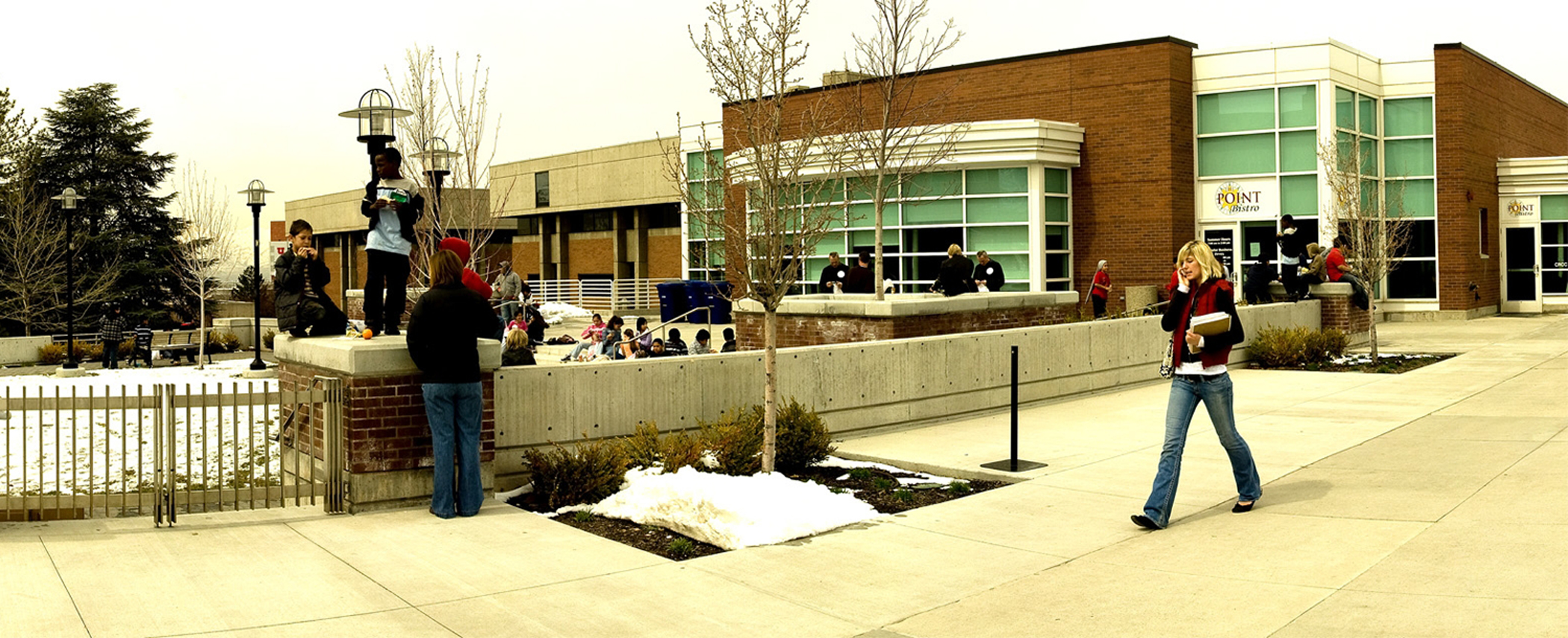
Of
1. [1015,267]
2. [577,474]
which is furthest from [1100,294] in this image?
[577,474]

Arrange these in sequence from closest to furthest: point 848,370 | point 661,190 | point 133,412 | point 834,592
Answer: point 834,592 → point 848,370 → point 133,412 → point 661,190

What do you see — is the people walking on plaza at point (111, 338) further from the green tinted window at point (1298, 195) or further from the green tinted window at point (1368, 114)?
the green tinted window at point (1368, 114)

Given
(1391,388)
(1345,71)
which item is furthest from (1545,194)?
(1391,388)

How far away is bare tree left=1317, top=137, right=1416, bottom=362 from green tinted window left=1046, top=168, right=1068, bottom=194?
614cm

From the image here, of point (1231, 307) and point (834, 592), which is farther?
point (1231, 307)

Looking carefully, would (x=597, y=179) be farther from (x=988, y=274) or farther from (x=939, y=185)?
(x=988, y=274)

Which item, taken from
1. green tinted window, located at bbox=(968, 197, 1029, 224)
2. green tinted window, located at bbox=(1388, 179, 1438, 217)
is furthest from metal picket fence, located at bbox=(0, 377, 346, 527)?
green tinted window, located at bbox=(1388, 179, 1438, 217)

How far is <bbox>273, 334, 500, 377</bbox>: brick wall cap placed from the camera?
340 inches

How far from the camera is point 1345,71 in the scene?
30.5 metres

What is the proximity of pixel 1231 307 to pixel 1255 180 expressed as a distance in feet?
80.7

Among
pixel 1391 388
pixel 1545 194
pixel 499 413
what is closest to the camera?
pixel 499 413

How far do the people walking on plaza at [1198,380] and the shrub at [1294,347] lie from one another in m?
11.5

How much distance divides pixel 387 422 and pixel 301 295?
2066mm

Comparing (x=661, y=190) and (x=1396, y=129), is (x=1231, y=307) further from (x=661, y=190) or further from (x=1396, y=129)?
(x=661, y=190)
